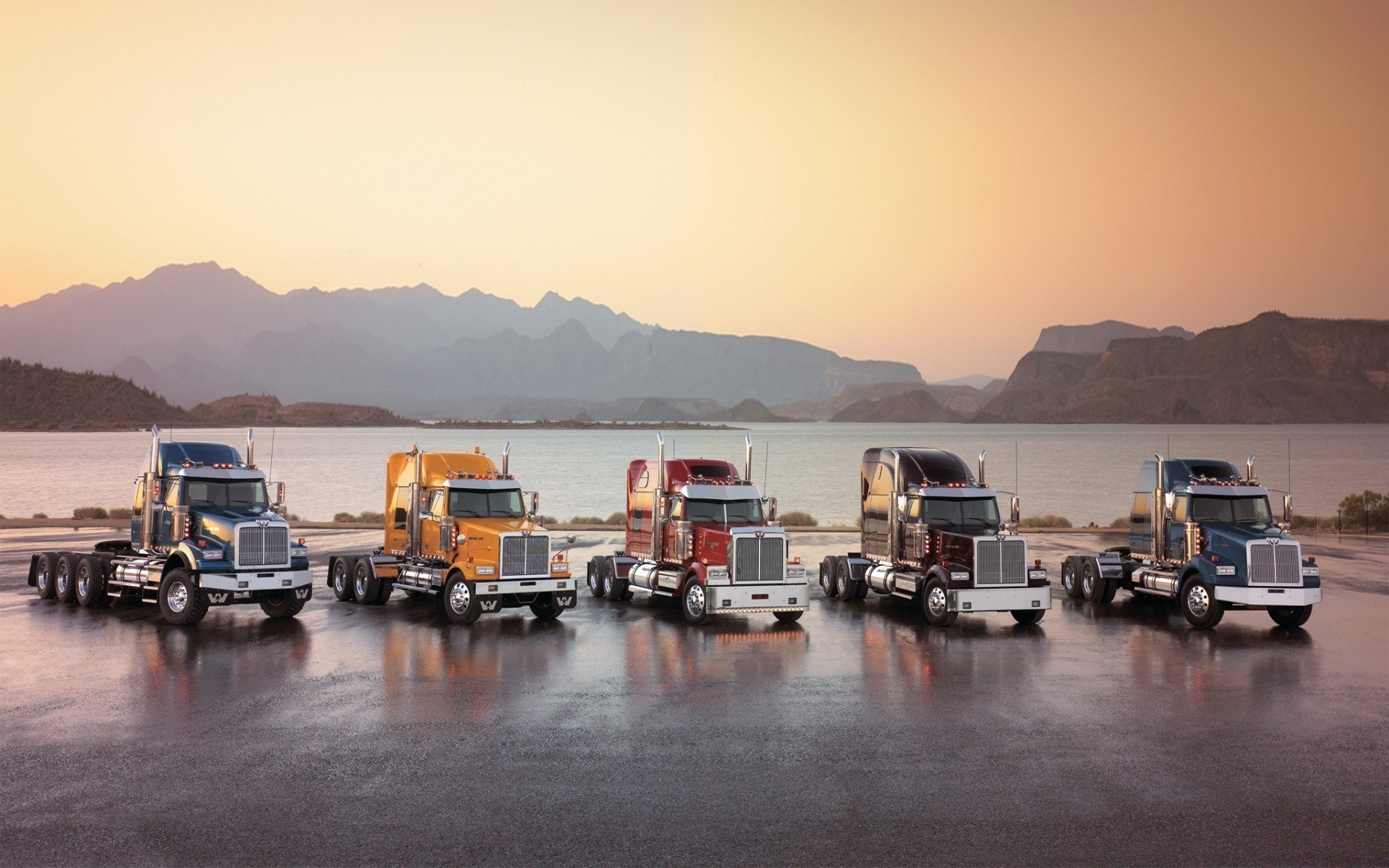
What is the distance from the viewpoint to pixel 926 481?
23078 millimetres

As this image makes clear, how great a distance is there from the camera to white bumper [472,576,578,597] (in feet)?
67.7

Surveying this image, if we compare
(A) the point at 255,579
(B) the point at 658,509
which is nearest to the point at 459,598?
(A) the point at 255,579

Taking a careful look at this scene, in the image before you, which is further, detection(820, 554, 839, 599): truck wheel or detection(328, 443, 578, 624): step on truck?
detection(820, 554, 839, 599): truck wheel

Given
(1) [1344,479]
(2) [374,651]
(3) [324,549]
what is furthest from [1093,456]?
(2) [374,651]

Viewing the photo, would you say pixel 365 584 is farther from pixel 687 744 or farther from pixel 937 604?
pixel 687 744

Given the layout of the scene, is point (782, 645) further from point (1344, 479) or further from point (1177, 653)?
point (1344, 479)

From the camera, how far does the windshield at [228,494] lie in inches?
845

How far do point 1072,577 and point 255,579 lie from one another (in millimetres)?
17961

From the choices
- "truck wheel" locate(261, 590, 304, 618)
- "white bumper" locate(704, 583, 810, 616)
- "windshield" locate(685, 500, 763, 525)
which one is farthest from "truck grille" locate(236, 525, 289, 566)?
"white bumper" locate(704, 583, 810, 616)

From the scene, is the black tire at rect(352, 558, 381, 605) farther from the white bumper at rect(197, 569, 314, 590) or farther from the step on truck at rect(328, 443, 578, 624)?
the white bumper at rect(197, 569, 314, 590)

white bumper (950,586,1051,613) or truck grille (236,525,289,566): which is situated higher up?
truck grille (236,525,289,566)

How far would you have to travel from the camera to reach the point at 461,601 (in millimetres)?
20875

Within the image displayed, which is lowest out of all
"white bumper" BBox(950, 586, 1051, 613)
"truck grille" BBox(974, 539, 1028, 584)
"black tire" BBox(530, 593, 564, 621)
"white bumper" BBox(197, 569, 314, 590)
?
"black tire" BBox(530, 593, 564, 621)

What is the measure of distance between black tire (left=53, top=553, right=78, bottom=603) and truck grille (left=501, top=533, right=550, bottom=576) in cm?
970
